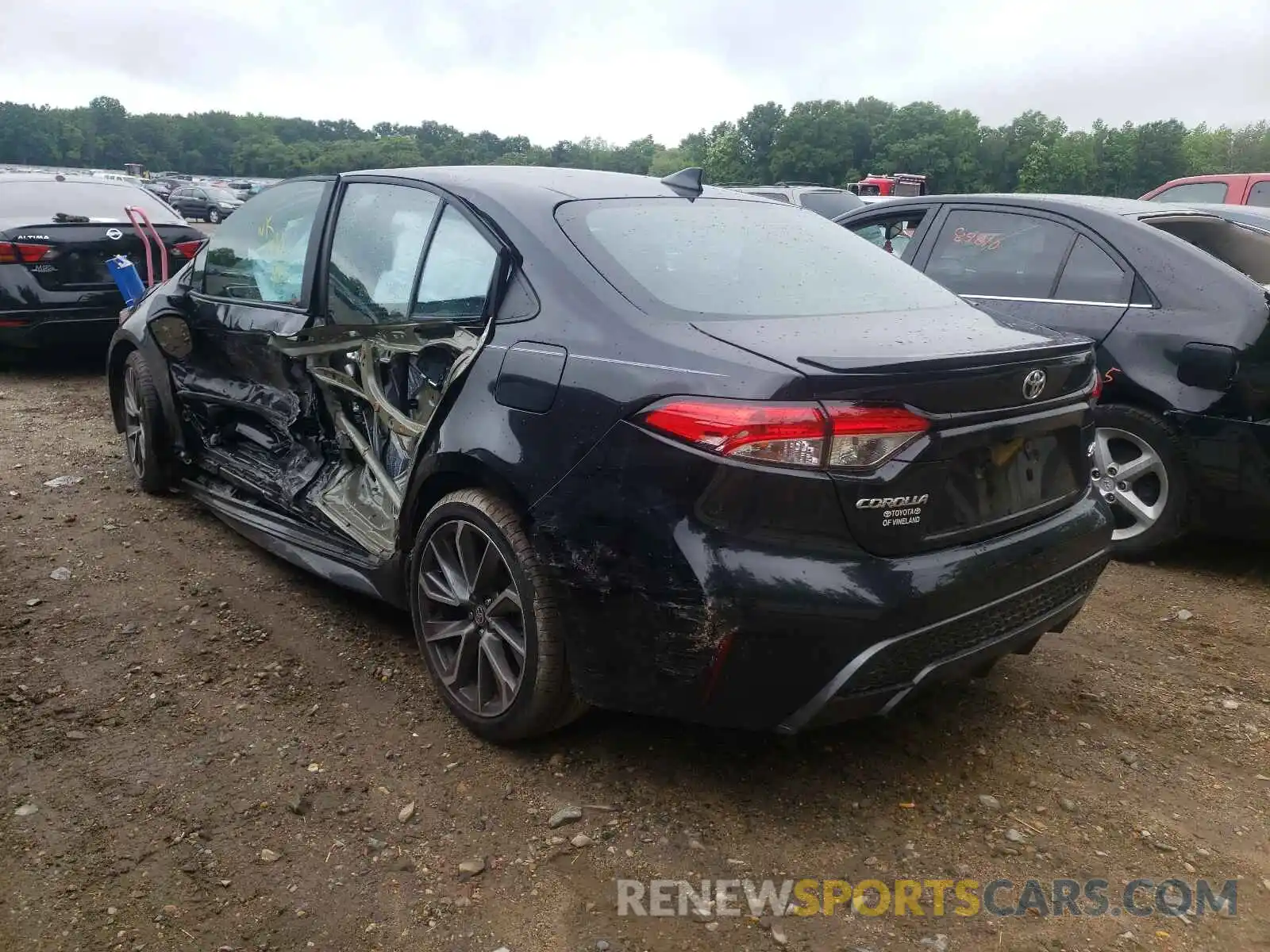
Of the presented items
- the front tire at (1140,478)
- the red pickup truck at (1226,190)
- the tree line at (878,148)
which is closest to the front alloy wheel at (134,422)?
the front tire at (1140,478)

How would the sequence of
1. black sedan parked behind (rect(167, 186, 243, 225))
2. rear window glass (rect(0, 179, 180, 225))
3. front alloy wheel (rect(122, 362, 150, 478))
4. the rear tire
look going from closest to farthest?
the rear tire < front alloy wheel (rect(122, 362, 150, 478)) < rear window glass (rect(0, 179, 180, 225)) < black sedan parked behind (rect(167, 186, 243, 225))

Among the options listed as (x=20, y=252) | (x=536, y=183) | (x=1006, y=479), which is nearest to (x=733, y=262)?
(x=536, y=183)

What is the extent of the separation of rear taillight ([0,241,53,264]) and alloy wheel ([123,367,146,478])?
272 centimetres

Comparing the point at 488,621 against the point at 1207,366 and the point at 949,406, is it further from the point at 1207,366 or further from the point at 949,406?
the point at 1207,366

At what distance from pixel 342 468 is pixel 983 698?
94.3 inches

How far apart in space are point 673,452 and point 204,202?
40.4 metres

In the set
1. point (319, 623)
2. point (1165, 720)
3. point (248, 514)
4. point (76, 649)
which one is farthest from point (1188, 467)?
point (76, 649)

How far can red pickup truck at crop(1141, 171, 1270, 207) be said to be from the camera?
1039 cm

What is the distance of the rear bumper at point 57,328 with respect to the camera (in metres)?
7.27

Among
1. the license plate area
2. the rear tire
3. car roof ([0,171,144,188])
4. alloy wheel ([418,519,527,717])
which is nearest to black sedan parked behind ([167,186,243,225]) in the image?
car roof ([0,171,144,188])

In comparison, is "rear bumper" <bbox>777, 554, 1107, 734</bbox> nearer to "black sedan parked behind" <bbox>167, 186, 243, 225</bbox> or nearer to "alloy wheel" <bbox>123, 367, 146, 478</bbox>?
"alloy wheel" <bbox>123, 367, 146, 478</bbox>

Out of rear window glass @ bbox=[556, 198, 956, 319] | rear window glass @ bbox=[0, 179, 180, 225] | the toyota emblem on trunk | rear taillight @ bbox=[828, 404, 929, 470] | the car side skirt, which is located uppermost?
rear window glass @ bbox=[0, 179, 180, 225]

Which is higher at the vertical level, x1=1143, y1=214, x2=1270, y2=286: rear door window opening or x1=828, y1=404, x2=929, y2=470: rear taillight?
x1=1143, y1=214, x2=1270, y2=286: rear door window opening

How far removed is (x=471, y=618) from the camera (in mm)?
2920
